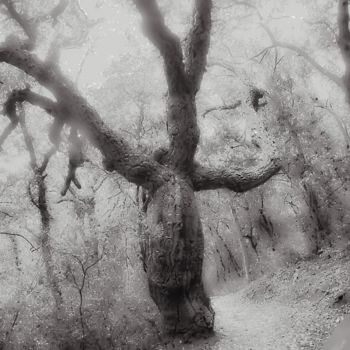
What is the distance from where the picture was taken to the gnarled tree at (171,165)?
23.6 ft

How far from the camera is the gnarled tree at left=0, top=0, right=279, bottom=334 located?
23.6 feet

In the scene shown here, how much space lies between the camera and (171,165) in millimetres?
8219

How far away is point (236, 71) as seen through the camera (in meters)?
14.9

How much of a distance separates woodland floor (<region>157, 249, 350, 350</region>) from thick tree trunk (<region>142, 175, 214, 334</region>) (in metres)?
0.46

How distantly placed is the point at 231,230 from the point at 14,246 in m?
16.4

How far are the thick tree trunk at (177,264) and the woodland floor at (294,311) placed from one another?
463 mm

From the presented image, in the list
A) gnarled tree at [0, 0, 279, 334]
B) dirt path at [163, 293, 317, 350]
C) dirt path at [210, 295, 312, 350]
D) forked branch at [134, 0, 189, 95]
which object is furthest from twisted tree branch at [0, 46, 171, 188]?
dirt path at [210, 295, 312, 350]

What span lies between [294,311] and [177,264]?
4.62 m

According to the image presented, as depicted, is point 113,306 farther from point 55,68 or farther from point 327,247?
point 327,247

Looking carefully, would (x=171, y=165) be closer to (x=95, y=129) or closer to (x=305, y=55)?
(x=95, y=129)

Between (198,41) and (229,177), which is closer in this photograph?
A: (198,41)

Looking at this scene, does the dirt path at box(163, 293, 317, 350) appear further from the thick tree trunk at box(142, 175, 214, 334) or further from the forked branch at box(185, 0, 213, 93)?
the forked branch at box(185, 0, 213, 93)

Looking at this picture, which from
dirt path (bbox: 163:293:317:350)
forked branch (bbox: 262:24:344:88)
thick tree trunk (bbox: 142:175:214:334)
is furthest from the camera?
forked branch (bbox: 262:24:344:88)

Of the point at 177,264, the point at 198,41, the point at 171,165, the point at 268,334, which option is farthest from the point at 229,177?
the point at 268,334
